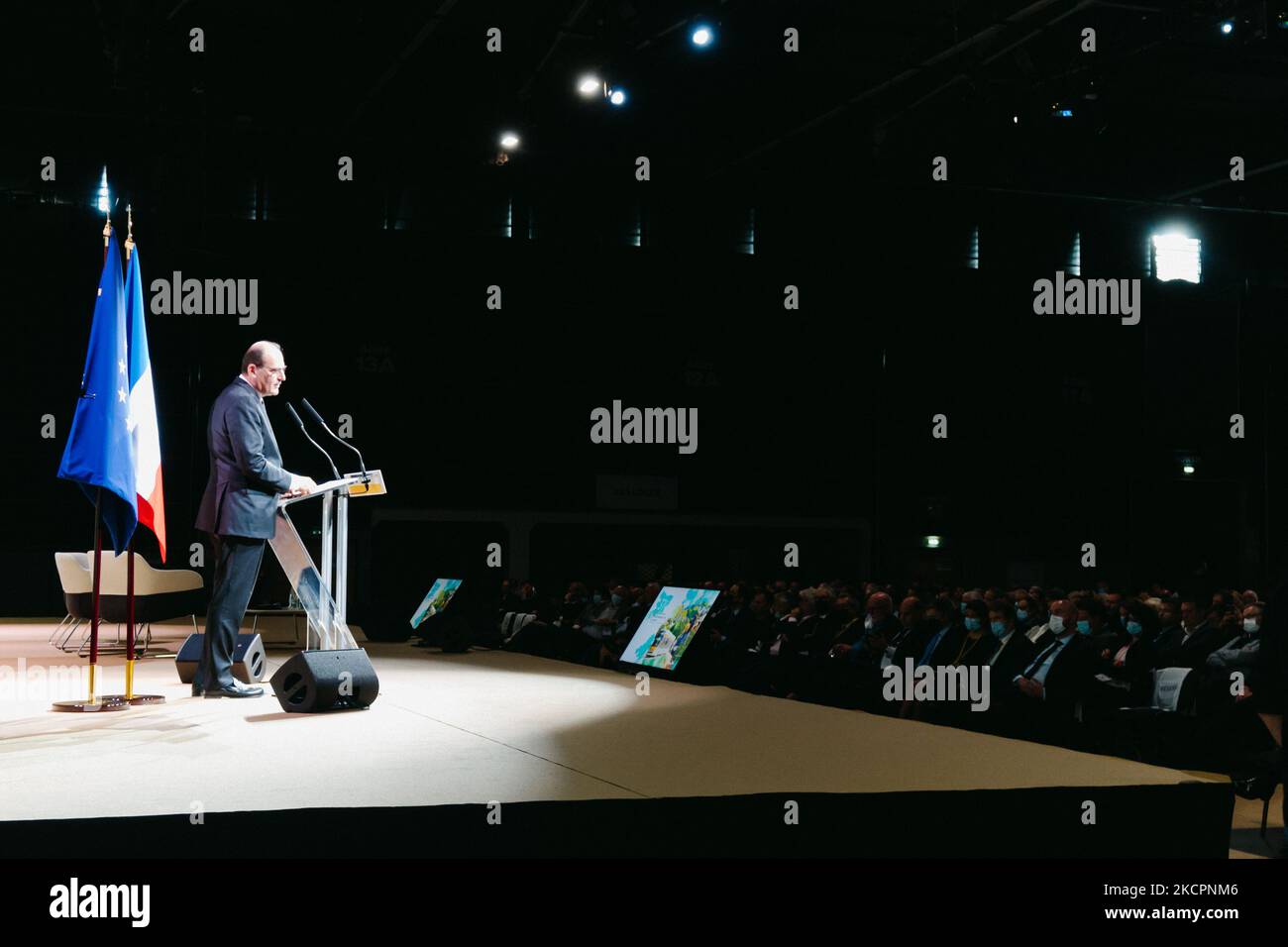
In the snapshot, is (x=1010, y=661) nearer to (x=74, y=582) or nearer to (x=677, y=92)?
(x=74, y=582)

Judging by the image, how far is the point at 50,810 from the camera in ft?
8.26

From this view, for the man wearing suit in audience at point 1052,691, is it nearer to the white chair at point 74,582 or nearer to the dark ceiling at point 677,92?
the white chair at point 74,582

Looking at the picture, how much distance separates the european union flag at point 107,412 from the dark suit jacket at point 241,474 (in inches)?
12.0

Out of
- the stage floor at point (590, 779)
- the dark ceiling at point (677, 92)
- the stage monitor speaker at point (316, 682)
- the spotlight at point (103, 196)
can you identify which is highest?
the dark ceiling at point (677, 92)

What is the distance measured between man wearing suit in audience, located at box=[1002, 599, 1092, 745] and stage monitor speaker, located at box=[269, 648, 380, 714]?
2.98 m

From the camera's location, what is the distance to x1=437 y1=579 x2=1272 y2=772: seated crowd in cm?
552

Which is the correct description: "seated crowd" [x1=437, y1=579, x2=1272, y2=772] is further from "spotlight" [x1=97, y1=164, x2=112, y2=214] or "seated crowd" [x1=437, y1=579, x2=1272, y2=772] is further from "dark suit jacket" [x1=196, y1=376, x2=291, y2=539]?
"spotlight" [x1=97, y1=164, x2=112, y2=214]

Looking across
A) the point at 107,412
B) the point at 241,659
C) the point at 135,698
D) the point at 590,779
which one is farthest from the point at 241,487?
the point at 590,779

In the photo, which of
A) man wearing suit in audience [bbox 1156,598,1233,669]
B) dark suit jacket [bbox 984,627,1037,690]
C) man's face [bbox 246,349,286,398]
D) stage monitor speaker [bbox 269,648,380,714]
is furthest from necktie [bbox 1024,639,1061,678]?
man's face [bbox 246,349,286,398]

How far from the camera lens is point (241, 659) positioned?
4.95 metres

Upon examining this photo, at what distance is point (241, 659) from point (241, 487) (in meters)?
1.03

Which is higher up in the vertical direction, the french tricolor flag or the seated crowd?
the french tricolor flag

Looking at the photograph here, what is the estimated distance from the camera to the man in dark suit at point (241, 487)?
13.8ft

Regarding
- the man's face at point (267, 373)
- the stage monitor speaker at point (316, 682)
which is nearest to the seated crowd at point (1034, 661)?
the stage monitor speaker at point (316, 682)
